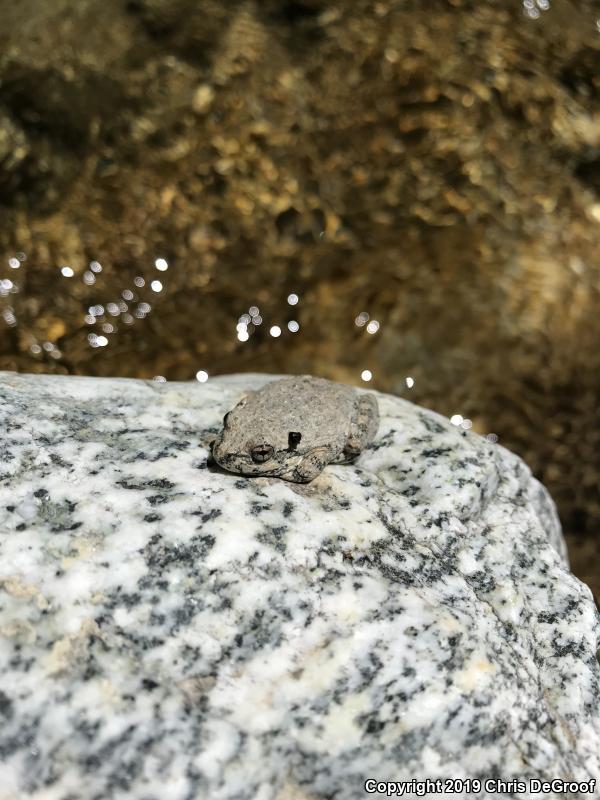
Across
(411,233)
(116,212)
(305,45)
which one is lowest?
(116,212)

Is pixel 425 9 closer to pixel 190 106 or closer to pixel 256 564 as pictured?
pixel 190 106

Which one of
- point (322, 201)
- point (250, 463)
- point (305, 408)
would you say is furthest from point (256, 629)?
point (322, 201)

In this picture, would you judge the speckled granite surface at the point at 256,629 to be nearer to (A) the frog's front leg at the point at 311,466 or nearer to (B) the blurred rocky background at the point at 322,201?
(A) the frog's front leg at the point at 311,466

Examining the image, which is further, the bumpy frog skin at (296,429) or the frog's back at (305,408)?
the frog's back at (305,408)

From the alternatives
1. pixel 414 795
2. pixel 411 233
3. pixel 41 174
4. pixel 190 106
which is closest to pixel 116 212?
pixel 41 174

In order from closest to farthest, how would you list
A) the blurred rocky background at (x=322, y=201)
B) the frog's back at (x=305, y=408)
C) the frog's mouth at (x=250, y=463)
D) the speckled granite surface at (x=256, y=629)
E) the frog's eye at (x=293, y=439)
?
the speckled granite surface at (x=256, y=629) → the frog's mouth at (x=250, y=463) → the frog's eye at (x=293, y=439) → the frog's back at (x=305, y=408) → the blurred rocky background at (x=322, y=201)

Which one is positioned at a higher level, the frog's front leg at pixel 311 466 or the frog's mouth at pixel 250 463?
the frog's front leg at pixel 311 466

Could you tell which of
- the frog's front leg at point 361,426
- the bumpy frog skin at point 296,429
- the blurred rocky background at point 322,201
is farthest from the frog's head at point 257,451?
the blurred rocky background at point 322,201

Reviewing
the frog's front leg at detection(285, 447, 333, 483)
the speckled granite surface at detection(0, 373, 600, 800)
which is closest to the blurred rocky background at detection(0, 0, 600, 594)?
the speckled granite surface at detection(0, 373, 600, 800)
